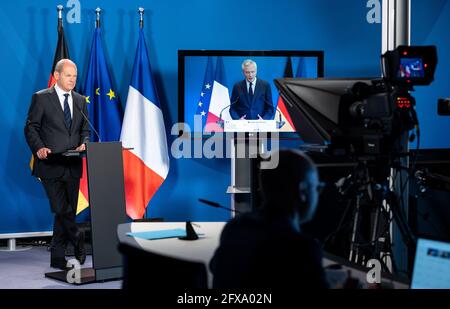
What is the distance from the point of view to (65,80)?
17.9 feet

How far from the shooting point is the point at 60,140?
5.50 m

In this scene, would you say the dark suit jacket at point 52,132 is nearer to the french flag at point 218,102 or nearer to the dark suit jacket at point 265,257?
the french flag at point 218,102

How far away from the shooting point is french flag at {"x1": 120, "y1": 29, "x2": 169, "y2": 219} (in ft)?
21.9

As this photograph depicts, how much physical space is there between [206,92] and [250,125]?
751 mm

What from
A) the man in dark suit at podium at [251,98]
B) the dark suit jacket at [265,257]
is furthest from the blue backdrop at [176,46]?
the dark suit jacket at [265,257]

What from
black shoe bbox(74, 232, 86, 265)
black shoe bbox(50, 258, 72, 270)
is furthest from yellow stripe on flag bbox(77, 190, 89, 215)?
black shoe bbox(50, 258, 72, 270)

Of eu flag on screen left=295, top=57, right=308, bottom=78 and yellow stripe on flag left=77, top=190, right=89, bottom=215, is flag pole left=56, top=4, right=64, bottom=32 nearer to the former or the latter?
yellow stripe on flag left=77, top=190, right=89, bottom=215

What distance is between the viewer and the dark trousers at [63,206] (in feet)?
18.0

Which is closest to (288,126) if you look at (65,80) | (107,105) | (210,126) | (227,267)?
(210,126)

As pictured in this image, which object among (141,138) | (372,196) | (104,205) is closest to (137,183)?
(141,138)

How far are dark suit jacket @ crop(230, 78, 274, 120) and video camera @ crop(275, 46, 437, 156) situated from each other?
4120mm

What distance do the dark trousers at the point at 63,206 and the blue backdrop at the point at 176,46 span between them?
1323 millimetres

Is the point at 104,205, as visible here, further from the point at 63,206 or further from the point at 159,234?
the point at 159,234
